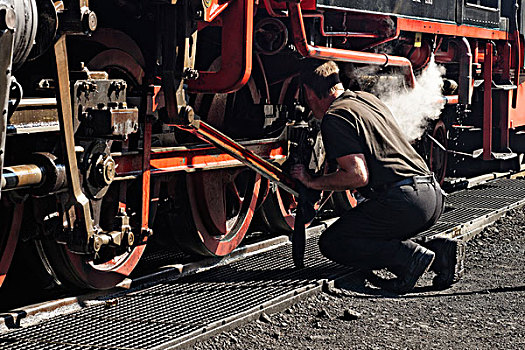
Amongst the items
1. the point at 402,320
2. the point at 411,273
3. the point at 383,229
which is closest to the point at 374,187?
the point at 383,229

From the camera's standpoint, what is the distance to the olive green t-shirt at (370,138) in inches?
201

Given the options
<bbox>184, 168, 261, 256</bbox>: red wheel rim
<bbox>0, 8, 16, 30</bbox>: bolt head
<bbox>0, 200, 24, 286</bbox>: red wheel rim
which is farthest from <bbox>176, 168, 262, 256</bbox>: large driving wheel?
<bbox>0, 8, 16, 30</bbox>: bolt head

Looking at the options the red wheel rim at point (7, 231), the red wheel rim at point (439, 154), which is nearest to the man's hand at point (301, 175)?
the red wheel rim at point (7, 231)

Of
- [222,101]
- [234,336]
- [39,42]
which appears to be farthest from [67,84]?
[222,101]

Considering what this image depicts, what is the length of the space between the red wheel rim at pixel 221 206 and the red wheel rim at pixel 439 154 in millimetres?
3344

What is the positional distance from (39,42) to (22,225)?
113 cm

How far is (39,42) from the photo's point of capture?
3627 millimetres

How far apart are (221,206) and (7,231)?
1.83 meters

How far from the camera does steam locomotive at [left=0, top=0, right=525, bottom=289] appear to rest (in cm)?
382

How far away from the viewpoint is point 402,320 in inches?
179

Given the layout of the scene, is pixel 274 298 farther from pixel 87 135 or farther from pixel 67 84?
pixel 67 84

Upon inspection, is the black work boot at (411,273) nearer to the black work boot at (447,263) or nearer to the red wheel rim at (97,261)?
the black work boot at (447,263)

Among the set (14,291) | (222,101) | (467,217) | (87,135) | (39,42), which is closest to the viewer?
(39,42)

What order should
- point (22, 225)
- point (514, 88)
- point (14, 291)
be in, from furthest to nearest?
point (514, 88) < point (14, 291) < point (22, 225)
